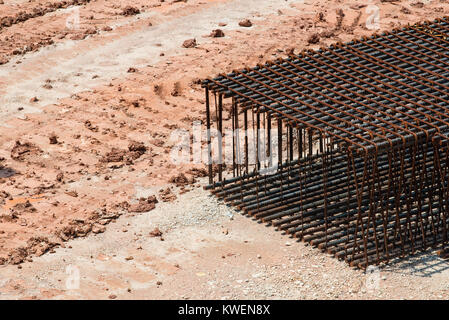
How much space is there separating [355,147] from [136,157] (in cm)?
564

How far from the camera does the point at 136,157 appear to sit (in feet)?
Answer: 64.9

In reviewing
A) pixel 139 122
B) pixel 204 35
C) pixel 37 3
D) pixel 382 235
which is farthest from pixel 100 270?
pixel 37 3

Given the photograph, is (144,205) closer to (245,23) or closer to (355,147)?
(355,147)

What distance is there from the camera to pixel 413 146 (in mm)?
15969

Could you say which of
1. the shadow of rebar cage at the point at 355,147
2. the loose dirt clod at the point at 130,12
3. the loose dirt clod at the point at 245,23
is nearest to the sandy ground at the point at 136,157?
the loose dirt clod at the point at 130,12

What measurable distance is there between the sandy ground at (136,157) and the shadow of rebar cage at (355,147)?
1.69ft

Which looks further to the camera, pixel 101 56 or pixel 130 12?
pixel 130 12

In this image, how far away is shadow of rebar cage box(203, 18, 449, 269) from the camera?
1600cm

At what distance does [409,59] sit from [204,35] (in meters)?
7.80

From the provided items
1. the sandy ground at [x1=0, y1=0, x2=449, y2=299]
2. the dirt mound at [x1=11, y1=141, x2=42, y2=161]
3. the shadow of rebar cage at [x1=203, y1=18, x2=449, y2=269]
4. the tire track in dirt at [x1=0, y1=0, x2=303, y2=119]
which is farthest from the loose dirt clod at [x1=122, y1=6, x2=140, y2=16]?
the shadow of rebar cage at [x1=203, y1=18, x2=449, y2=269]

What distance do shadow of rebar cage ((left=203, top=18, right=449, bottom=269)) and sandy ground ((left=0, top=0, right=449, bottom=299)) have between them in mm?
516

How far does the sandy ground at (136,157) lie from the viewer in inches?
616

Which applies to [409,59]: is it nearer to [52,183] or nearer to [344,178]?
[344,178]

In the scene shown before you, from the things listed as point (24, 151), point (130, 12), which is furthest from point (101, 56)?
point (24, 151)
